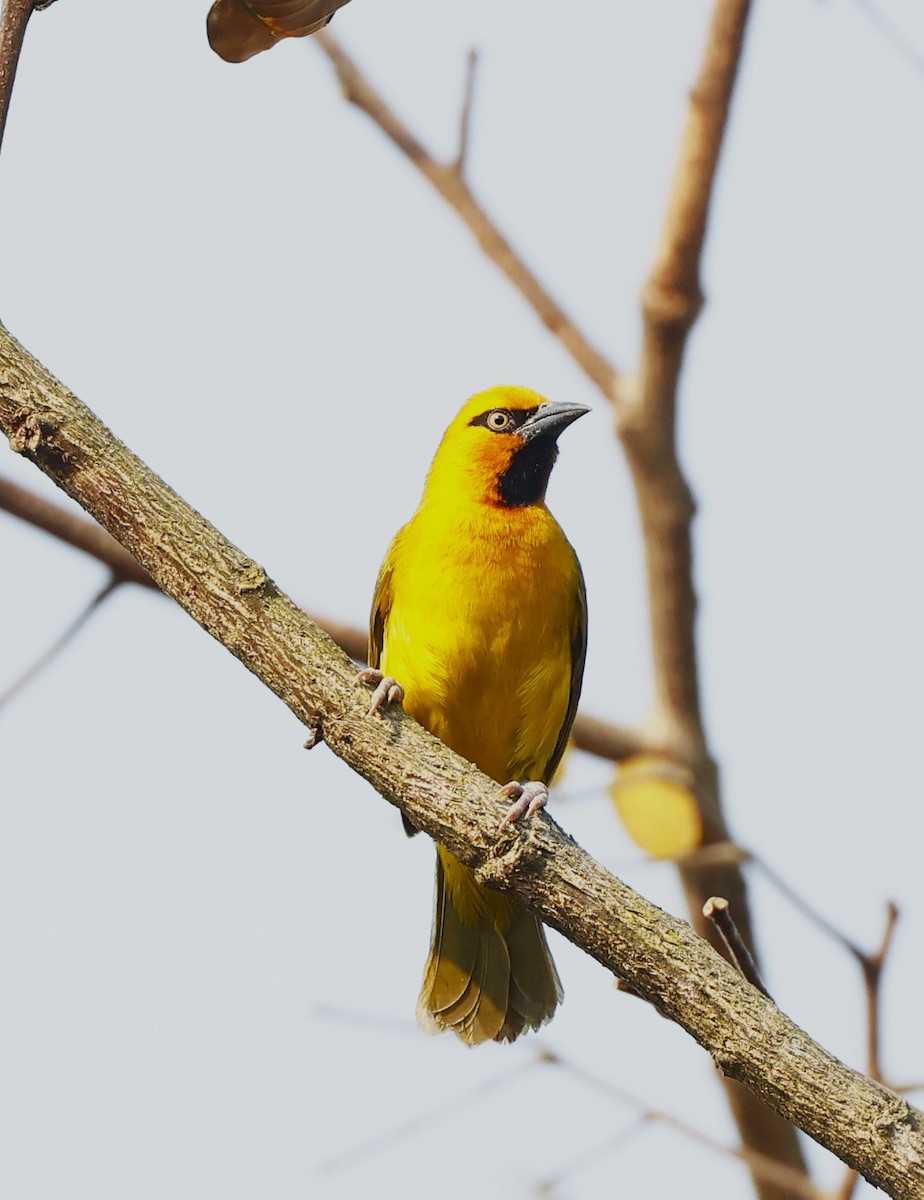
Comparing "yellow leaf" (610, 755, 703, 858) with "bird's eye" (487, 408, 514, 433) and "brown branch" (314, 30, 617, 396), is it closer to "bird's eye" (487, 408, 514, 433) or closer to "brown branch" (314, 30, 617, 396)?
"bird's eye" (487, 408, 514, 433)

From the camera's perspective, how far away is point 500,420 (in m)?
6.31

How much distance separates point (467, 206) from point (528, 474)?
1.87 m

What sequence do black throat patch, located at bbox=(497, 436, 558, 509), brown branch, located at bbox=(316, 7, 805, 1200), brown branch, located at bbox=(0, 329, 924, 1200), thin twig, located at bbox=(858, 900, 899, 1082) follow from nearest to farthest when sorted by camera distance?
brown branch, located at bbox=(0, 329, 924, 1200)
thin twig, located at bbox=(858, 900, 899, 1082)
black throat patch, located at bbox=(497, 436, 558, 509)
brown branch, located at bbox=(316, 7, 805, 1200)

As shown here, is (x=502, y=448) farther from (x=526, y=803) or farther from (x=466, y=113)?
(x=526, y=803)

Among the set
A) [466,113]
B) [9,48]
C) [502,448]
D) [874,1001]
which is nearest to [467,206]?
[466,113]

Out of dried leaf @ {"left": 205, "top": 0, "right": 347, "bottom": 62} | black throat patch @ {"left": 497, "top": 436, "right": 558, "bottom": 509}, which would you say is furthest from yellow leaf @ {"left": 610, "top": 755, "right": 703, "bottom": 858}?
dried leaf @ {"left": 205, "top": 0, "right": 347, "bottom": 62}

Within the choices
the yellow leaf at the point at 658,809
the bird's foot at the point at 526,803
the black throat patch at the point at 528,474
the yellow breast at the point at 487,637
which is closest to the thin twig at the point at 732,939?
the bird's foot at the point at 526,803

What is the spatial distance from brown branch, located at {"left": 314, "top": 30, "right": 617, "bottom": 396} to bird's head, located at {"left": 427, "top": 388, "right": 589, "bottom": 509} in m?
0.68

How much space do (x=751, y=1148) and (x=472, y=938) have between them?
188cm

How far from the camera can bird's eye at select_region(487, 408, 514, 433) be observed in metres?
6.28

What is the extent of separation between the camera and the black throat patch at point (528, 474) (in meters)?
5.84

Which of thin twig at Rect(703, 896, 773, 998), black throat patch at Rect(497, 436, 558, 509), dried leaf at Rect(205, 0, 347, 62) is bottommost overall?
thin twig at Rect(703, 896, 773, 998)

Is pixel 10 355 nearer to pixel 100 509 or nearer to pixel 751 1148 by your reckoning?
pixel 100 509

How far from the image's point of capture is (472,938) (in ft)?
17.6
